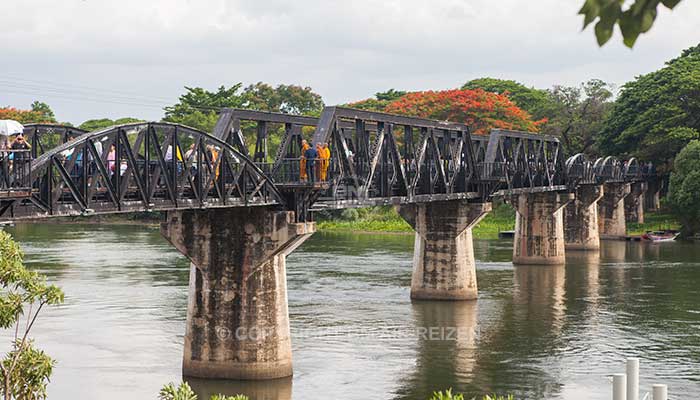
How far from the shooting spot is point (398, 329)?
166ft

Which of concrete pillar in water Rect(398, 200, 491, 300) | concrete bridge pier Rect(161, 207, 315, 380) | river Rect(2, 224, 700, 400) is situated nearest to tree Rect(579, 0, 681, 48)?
river Rect(2, 224, 700, 400)

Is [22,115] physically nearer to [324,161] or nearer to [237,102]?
[237,102]

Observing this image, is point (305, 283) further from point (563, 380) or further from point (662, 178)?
point (662, 178)

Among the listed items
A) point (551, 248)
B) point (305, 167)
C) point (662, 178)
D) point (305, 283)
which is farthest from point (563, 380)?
point (662, 178)

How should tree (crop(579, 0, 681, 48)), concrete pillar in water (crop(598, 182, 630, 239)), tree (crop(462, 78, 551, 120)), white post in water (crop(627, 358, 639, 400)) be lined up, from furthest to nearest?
1. tree (crop(462, 78, 551, 120))
2. concrete pillar in water (crop(598, 182, 630, 239))
3. white post in water (crop(627, 358, 639, 400))
4. tree (crop(579, 0, 681, 48))

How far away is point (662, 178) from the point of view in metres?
124

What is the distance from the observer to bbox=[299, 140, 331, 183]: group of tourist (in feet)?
125

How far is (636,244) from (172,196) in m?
83.0

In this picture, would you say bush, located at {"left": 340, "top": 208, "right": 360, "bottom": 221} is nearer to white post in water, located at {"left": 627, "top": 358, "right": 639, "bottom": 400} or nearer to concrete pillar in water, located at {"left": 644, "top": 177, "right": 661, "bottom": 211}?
concrete pillar in water, located at {"left": 644, "top": 177, "right": 661, "bottom": 211}

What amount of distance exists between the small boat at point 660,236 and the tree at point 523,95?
37.7 m

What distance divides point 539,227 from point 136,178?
6133 centimetres

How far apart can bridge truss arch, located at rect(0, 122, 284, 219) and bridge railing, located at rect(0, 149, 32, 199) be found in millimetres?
143

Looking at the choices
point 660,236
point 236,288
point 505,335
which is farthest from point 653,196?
point 236,288

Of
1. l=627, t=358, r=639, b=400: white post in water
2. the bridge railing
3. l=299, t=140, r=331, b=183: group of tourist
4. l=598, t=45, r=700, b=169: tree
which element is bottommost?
l=627, t=358, r=639, b=400: white post in water
